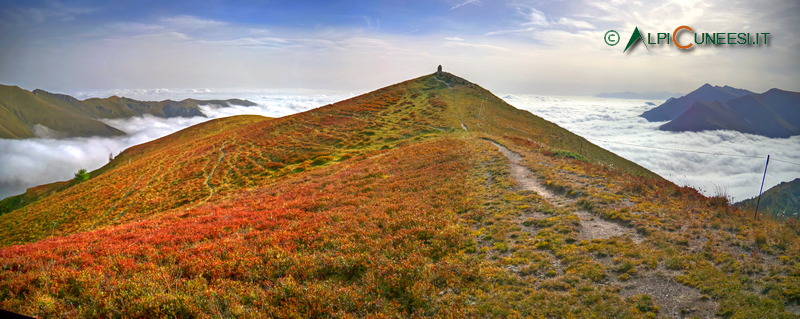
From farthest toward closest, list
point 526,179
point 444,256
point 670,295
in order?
point 526,179
point 444,256
point 670,295

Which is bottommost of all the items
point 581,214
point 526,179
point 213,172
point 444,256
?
point 213,172

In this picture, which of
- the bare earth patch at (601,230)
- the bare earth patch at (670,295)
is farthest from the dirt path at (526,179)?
the bare earth patch at (670,295)

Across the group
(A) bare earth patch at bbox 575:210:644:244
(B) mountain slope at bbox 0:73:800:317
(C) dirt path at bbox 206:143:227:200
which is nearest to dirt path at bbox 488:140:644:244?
(A) bare earth patch at bbox 575:210:644:244

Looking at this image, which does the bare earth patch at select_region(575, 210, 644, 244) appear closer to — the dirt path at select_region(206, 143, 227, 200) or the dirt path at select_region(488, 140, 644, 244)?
the dirt path at select_region(488, 140, 644, 244)

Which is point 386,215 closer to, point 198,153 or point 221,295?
point 221,295

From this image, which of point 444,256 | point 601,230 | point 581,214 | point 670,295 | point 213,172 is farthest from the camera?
point 213,172

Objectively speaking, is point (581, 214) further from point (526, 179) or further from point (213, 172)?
point (213, 172)

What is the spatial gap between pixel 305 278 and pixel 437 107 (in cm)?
5673

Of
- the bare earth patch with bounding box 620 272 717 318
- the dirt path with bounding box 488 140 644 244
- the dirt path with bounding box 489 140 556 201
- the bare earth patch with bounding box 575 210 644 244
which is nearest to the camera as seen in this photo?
the bare earth patch with bounding box 620 272 717 318

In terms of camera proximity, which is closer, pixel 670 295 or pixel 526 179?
pixel 670 295

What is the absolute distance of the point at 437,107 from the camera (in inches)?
2502

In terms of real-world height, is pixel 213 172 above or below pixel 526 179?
below

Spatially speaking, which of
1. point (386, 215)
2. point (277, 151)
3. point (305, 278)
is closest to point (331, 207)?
point (386, 215)

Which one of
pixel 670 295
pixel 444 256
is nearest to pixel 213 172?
pixel 444 256
